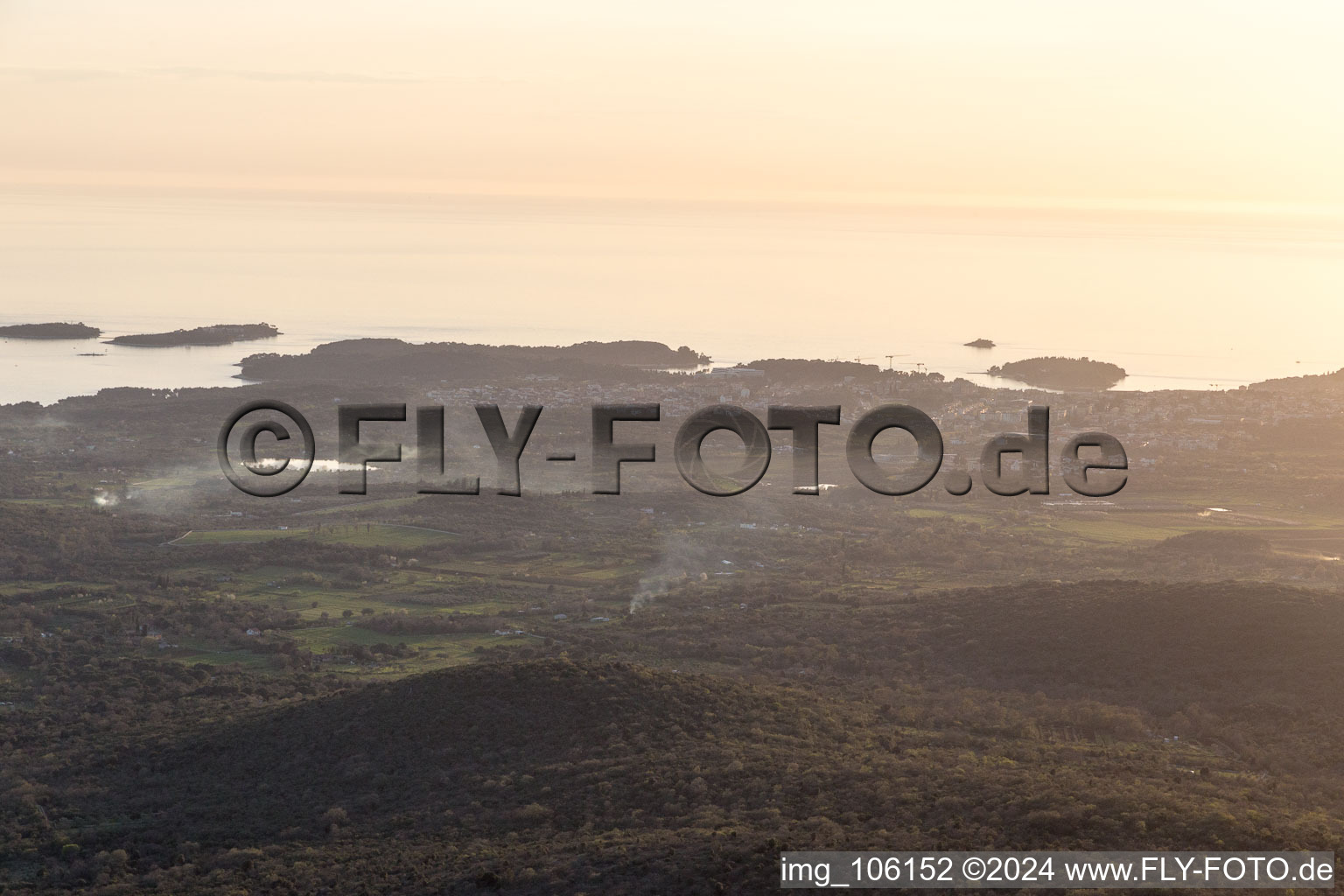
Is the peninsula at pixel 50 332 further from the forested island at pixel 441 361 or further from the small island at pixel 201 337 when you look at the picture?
the forested island at pixel 441 361

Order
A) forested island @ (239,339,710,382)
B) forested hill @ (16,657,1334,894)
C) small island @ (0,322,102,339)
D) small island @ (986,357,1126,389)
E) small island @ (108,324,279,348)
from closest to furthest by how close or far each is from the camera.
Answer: forested hill @ (16,657,1334,894) < forested island @ (239,339,710,382) < small island @ (986,357,1126,389) < small island @ (108,324,279,348) < small island @ (0,322,102,339)

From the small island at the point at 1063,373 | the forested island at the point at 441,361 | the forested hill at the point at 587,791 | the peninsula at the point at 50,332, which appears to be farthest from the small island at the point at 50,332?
the forested hill at the point at 587,791

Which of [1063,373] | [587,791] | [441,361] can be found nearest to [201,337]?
[441,361]

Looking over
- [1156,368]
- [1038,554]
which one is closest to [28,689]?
[1038,554]

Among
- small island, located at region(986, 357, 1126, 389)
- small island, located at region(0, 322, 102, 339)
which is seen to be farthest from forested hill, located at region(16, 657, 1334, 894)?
small island, located at region(0, 322, 102, 339)

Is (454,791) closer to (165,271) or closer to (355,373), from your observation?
(355,373)

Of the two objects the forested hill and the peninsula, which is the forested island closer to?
the peninsula
